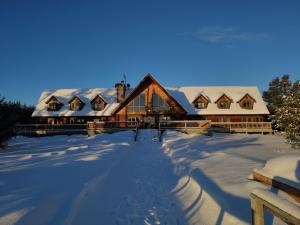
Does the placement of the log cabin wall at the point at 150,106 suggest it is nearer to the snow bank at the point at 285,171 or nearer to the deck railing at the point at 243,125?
the deck railing at the point at 243,125

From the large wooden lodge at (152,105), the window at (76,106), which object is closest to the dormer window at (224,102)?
the large wooden lodge at (152,105)

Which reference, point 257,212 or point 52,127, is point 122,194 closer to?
point 257,212

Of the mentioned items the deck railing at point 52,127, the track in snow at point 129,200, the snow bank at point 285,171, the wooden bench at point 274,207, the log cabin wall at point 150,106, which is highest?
the log cabin wall at point 150,106

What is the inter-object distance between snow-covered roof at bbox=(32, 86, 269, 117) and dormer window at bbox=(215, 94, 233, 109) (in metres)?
0.60

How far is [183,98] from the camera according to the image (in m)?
42.1

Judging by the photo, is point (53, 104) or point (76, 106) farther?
point (53, 104)

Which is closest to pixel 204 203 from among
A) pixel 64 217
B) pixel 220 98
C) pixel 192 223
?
pixel 192 223

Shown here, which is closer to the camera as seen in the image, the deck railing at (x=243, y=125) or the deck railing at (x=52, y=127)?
the deck railing at (x=243, y=125)

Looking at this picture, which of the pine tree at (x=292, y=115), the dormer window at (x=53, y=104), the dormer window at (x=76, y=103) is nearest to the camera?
the pine tree at (x=292, y=115)

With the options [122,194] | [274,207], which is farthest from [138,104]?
[274,207]

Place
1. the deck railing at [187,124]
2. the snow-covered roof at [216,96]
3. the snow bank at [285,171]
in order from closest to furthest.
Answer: the snow bank at [285,171] → the deck railing at [187,124] → the snow-covered roof at [216,96]

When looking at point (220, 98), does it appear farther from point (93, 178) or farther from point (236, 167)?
point (93, 178)

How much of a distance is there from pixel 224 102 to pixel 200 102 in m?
3.70

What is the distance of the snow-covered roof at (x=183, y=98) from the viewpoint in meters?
40.0
